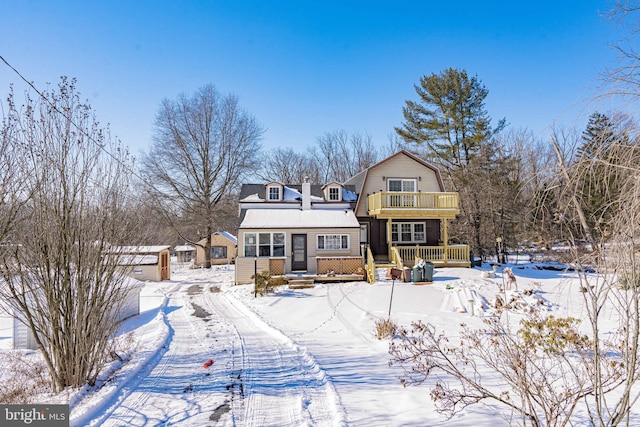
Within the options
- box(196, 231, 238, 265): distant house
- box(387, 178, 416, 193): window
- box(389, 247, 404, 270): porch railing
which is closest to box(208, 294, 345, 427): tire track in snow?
box(389, 247, 404, 270): porch railing

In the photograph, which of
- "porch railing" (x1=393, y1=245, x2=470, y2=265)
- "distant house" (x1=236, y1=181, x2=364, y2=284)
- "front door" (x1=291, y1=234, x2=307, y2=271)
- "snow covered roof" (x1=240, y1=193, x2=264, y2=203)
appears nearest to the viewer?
"distant house" (x1=236, y1=181, x2=364, y2=284)

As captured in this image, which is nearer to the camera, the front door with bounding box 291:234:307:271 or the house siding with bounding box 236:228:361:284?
the house siding with bounding box 236:228:361:284

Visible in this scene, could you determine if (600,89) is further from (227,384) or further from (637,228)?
(227,384)

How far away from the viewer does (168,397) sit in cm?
516

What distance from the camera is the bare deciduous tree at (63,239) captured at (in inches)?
204

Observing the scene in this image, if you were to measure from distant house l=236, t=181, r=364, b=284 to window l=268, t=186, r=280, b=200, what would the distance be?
45.8 inches

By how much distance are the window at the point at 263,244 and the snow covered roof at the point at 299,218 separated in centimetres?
58

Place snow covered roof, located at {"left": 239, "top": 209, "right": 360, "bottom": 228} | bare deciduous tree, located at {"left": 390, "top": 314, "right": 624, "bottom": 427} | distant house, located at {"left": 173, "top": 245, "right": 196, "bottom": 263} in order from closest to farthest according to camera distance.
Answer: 1. bare deciduous tree, located at {"left": 390, "top": 314, "right": 624, "bottom": 427}
2. snow covered roof, located at {"left": 239, "top": 209, "right": 360, "bottom": 228}
3. distant house, located at {"left": 173, "top": 245, "right": 196, "bottom": 263}

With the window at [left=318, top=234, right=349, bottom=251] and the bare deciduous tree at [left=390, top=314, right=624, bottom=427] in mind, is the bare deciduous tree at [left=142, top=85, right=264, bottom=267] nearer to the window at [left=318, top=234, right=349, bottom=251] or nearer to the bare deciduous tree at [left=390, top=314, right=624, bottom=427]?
the window at [left=318, top=234, right=349, bottom=251]

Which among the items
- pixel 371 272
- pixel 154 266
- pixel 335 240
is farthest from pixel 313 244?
pixel 154 266

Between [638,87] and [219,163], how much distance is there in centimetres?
2772

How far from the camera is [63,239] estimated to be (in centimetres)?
539

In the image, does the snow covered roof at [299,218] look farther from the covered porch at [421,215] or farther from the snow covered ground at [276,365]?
the snow covered ground at [276,365]

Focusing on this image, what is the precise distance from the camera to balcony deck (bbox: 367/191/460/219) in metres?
19.6
